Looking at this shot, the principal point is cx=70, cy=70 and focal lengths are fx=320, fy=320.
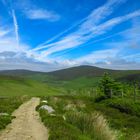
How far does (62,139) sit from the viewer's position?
14680 millimetres

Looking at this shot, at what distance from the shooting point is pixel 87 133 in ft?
54.8

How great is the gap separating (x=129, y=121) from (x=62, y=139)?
76.1 feet

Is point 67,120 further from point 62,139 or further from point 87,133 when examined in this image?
point 62,139

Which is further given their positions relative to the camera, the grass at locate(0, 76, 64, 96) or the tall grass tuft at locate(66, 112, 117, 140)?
the grass at locate(0, 76, 64, 96)

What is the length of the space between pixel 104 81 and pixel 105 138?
2321 inches

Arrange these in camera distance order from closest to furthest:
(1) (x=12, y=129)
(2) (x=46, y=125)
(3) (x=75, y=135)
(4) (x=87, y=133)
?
(3) (x=75, y=135) < (4) (x=87, y=133) < (1) (x=12, y=129) < (2) (x=46, y=125)

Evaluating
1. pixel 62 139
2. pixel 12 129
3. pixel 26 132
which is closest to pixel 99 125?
pixel 62 139

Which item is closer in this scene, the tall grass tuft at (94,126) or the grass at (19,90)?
the tall grass tuft at (94,126)

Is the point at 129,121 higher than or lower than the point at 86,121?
lower

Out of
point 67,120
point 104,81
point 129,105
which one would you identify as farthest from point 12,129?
point 104,81

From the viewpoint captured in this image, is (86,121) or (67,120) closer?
(86,121)

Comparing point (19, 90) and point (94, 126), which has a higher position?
point (94, 126)

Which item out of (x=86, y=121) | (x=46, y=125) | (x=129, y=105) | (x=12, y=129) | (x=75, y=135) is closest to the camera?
(x=75, y=135)

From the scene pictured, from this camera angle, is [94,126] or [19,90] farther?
[19,90]
